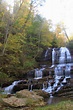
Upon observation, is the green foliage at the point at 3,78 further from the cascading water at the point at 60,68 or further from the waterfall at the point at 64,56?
the waterfall at the point at 64,56

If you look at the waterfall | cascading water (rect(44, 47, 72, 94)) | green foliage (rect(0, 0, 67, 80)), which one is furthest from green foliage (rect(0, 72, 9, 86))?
the waterfall

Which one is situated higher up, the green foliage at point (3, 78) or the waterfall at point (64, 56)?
the waterfall at point (64, 56)

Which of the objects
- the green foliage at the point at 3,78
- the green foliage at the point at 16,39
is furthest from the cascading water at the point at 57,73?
the green foliage at the point at 16,39

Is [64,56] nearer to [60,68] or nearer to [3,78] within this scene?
[60,68]

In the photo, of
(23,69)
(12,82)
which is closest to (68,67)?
(23,69)

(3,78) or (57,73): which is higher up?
(57,73)

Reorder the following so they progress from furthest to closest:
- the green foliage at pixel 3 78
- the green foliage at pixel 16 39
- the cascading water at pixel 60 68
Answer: the green foliage at pixel 3 78, the green foliage at pixel 16 39, the cascading water at pixel 60 68

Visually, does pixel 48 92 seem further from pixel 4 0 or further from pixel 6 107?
pixel 4 0

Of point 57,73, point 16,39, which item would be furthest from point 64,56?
point 16,39

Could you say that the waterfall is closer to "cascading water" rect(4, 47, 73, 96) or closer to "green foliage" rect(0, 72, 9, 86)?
"cascading water" rect(4, 47, 73, 96)

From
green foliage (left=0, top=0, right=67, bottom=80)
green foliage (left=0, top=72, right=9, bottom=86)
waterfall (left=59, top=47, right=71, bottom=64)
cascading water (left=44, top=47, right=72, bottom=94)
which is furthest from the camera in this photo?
waterfall (left=59, top=47, right=71, bottom=64)

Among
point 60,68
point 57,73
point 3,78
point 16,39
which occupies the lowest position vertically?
point 3,78

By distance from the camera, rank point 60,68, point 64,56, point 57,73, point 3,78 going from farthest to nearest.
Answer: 1. point 64,56
2. point 60,68
3. point 57,73
4. point 3,78

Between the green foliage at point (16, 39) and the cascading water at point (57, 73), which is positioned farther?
the green foliage at point (16, 39)
